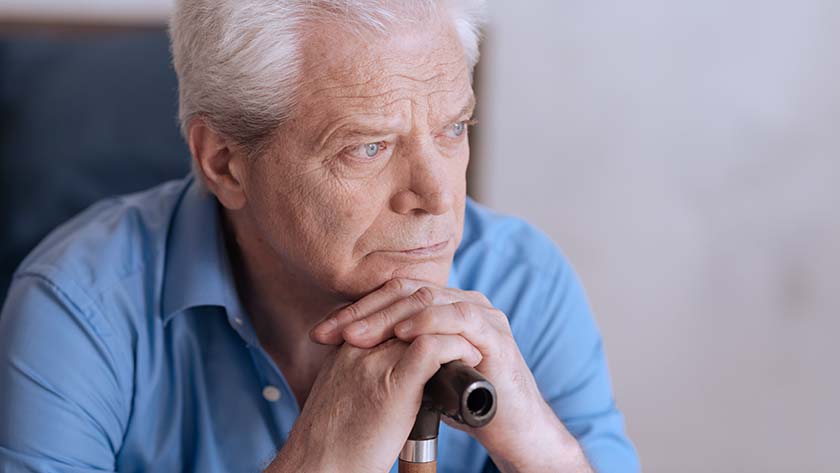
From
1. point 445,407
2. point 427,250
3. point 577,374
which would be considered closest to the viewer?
point 445,407

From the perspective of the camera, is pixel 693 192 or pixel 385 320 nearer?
pixel 385 320

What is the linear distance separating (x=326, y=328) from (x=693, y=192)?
1.73 m

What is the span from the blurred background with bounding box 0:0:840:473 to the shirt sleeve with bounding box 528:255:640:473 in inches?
47.8

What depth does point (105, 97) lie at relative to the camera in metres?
2.36

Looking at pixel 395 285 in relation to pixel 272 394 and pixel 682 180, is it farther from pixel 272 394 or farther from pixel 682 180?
pixel 682 180

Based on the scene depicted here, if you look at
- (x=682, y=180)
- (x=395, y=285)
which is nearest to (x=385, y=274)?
(x=395, y=285)

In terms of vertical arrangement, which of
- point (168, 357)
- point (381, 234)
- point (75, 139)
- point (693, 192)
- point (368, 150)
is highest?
point (368, 150)

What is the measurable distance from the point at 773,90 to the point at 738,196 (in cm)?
29

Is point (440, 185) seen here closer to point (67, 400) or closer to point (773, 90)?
point (67, 400)

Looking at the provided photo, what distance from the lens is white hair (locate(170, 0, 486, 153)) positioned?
1199 millimetres

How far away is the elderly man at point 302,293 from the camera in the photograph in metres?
1.20

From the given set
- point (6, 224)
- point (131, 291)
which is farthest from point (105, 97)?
point (131, 291)

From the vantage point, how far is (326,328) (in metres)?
1.22

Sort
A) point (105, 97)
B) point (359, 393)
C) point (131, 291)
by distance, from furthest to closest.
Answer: point (105, 97) → point (131, 291) → point (359, 393)
